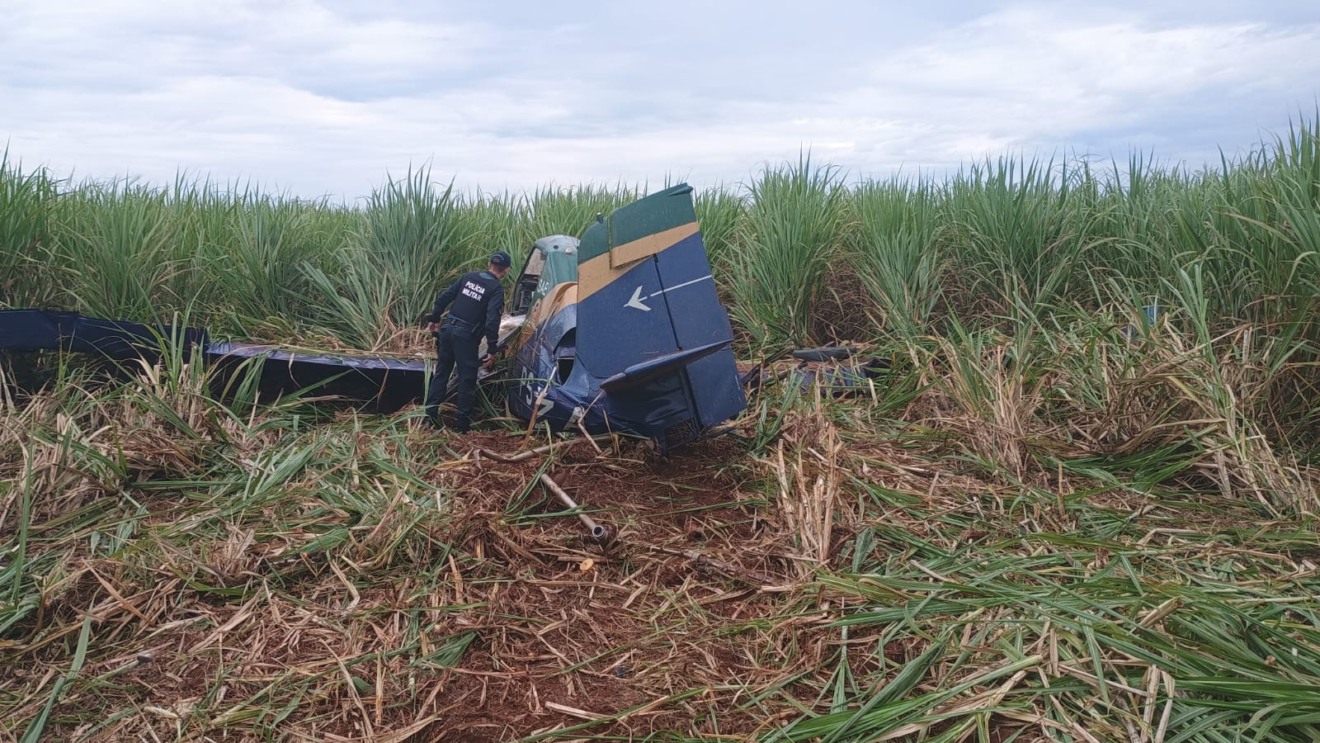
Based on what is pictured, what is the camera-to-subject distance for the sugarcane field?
2885 millimetres

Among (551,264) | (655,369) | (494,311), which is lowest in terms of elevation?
(655,369)

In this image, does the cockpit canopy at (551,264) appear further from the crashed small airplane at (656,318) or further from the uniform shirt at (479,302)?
the crashed small airplane at (656,318)

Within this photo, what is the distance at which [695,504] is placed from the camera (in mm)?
4441

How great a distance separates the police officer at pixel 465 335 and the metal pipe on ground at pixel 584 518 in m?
1.90

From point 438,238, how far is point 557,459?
16.2 feet

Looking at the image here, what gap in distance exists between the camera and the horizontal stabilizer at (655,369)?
3.89m

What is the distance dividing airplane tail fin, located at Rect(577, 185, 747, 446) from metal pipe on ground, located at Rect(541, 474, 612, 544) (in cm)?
48

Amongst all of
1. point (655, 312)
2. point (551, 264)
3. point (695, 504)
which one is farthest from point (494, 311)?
point (695, 504)

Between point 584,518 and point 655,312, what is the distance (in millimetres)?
1076

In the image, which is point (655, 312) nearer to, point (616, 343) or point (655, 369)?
point (616, 343)

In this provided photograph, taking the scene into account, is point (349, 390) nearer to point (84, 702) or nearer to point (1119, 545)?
point (84, 702)

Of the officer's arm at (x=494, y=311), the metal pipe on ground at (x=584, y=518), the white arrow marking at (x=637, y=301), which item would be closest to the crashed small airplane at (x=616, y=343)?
the white arrow marking at (x=637, y=301)

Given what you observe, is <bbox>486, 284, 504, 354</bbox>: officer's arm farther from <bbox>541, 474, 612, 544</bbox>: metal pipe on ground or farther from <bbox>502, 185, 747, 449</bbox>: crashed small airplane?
<bbox>541, 474, 612, 544</bbox>: metal pipe on ground

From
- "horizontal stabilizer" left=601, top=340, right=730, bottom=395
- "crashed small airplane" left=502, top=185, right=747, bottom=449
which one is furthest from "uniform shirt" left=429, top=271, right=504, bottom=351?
"horizontal stabilizer" left=601, top=340, right=730, bottom=395
